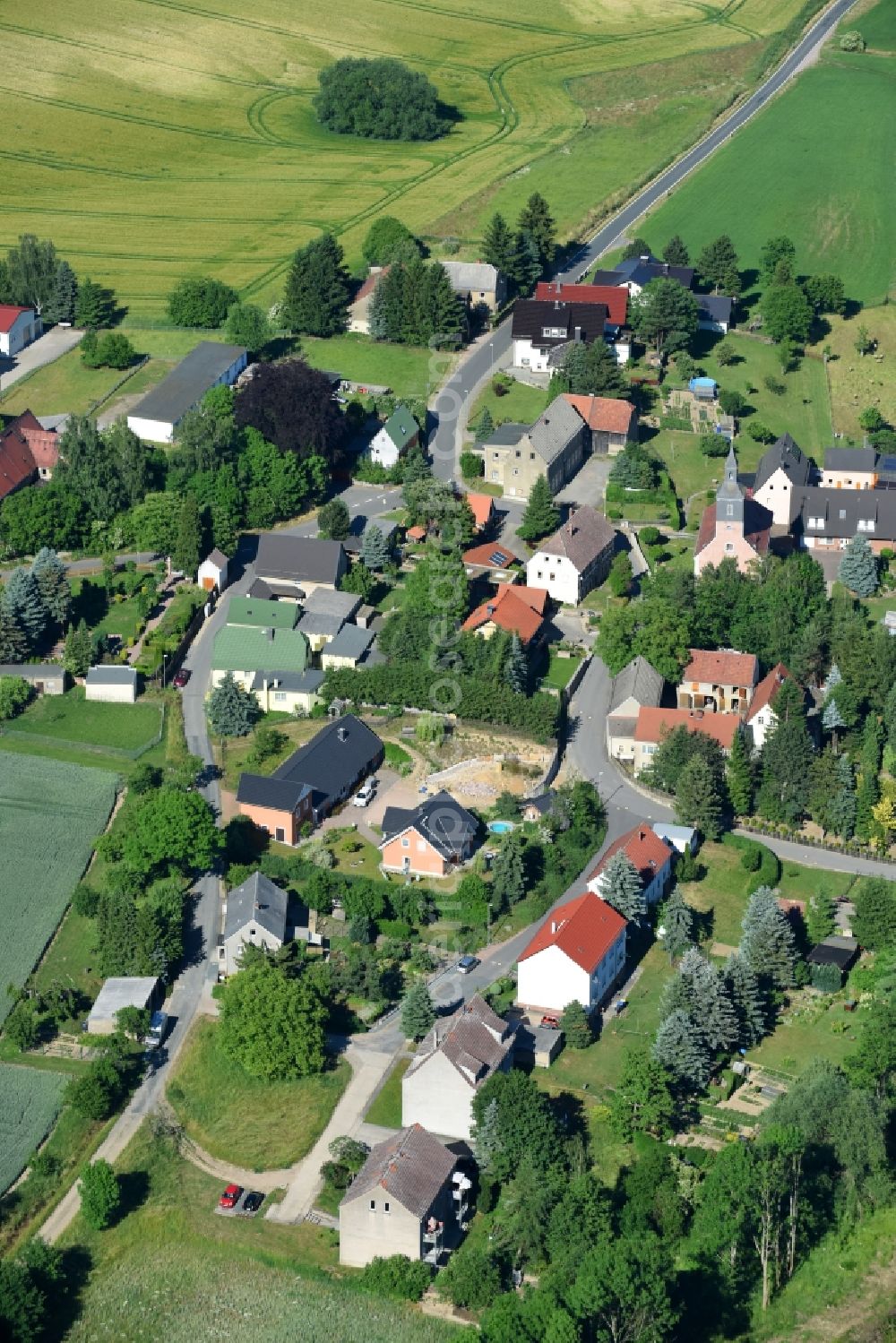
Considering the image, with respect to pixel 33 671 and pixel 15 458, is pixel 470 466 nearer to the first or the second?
pixel 15 458

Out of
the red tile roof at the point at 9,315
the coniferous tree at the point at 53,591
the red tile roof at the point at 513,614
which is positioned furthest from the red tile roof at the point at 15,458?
the red tile roof at the point at 513,614

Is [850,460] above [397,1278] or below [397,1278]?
above

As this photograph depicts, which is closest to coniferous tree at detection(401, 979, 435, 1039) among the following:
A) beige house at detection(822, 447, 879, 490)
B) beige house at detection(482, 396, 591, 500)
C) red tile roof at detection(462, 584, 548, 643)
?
red tile roof at detection(462, 584, 548, 643)

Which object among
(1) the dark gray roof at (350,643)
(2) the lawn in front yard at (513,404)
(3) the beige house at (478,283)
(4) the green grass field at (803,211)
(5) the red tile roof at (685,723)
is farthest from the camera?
(4) the green grass field at (803,211)

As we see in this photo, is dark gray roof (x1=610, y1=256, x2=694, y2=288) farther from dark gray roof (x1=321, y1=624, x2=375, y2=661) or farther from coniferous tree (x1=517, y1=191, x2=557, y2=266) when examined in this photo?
dark gray roof (x1=321, y1=624, x2=375, y2=661)

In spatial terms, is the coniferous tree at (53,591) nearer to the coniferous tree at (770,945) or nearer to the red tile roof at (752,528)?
the red tile roof at (752,528)

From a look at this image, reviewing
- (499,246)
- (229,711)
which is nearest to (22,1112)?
(229,711)
